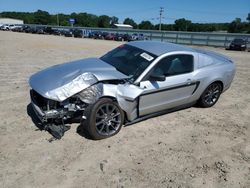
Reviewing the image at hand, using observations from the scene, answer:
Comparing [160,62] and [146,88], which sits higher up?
[160,62]

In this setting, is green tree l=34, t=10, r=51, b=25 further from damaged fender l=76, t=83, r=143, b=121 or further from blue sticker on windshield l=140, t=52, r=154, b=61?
damaged fender l=76, t=83, r=143, b=121

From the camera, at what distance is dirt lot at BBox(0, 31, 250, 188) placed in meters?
3.67

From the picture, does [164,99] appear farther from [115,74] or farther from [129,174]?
[129,174]

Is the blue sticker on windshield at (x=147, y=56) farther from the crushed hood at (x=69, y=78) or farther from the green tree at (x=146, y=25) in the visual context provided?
the green tree at (x=146, y=25)

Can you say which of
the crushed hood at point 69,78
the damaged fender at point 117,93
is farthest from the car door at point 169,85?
the crushed hood at point 69,78

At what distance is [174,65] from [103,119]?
1.89 metres

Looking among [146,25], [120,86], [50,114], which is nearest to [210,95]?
[120,86]

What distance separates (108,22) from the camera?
11569 cm

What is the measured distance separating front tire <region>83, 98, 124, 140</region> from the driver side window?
1010 millimetres

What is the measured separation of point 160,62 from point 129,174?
7.60 ft

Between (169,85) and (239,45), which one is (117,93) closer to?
(169,85)

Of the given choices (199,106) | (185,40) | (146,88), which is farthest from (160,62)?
(185,40)

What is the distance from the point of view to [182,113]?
20.2 feet

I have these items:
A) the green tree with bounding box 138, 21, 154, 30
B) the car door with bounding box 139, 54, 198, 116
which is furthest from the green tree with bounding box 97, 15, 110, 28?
the car door with bounding box 139, 54, 198, 116
